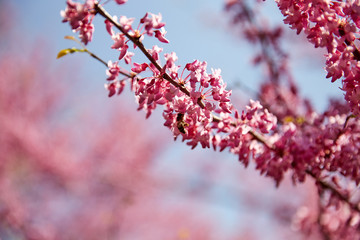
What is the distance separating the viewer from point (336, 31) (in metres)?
1.31

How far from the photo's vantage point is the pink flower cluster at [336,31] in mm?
1287

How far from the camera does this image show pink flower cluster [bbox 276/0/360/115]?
4.22ft

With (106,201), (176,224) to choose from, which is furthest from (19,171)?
(176,224)

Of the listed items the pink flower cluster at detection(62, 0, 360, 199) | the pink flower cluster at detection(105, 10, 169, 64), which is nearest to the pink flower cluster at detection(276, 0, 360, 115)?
the pink flower cluster at detection(62, 0, 360, 199)

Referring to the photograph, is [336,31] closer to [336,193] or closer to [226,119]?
[226,119]

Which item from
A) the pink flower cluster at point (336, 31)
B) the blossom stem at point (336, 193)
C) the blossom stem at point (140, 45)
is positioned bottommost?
the blossom stem at point (336, 193)

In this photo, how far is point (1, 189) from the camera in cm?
584

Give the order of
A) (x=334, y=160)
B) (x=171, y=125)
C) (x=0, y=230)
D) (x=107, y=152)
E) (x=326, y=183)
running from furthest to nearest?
(x=107, y=152) < (x=0, y=230) < (x=326, y=183) < (x=334, y=160) < (x=171, y=125)

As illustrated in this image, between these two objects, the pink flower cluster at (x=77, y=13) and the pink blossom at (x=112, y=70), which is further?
the pink blossom at (x=112, y=70)

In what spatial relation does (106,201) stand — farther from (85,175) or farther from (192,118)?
(192,118)

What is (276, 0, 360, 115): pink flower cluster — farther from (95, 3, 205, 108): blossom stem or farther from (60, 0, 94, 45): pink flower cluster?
(60, 0, 94, 45): pink flower cluster

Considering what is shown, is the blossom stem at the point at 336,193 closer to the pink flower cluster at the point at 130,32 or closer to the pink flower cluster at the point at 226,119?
the pink flower cluster at the point at 226,119

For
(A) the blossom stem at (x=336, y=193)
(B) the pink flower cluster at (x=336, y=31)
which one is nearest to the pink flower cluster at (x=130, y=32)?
(B) the pink flower cluster at (x=336, y=31)

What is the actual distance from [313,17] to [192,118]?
674 millimetres
